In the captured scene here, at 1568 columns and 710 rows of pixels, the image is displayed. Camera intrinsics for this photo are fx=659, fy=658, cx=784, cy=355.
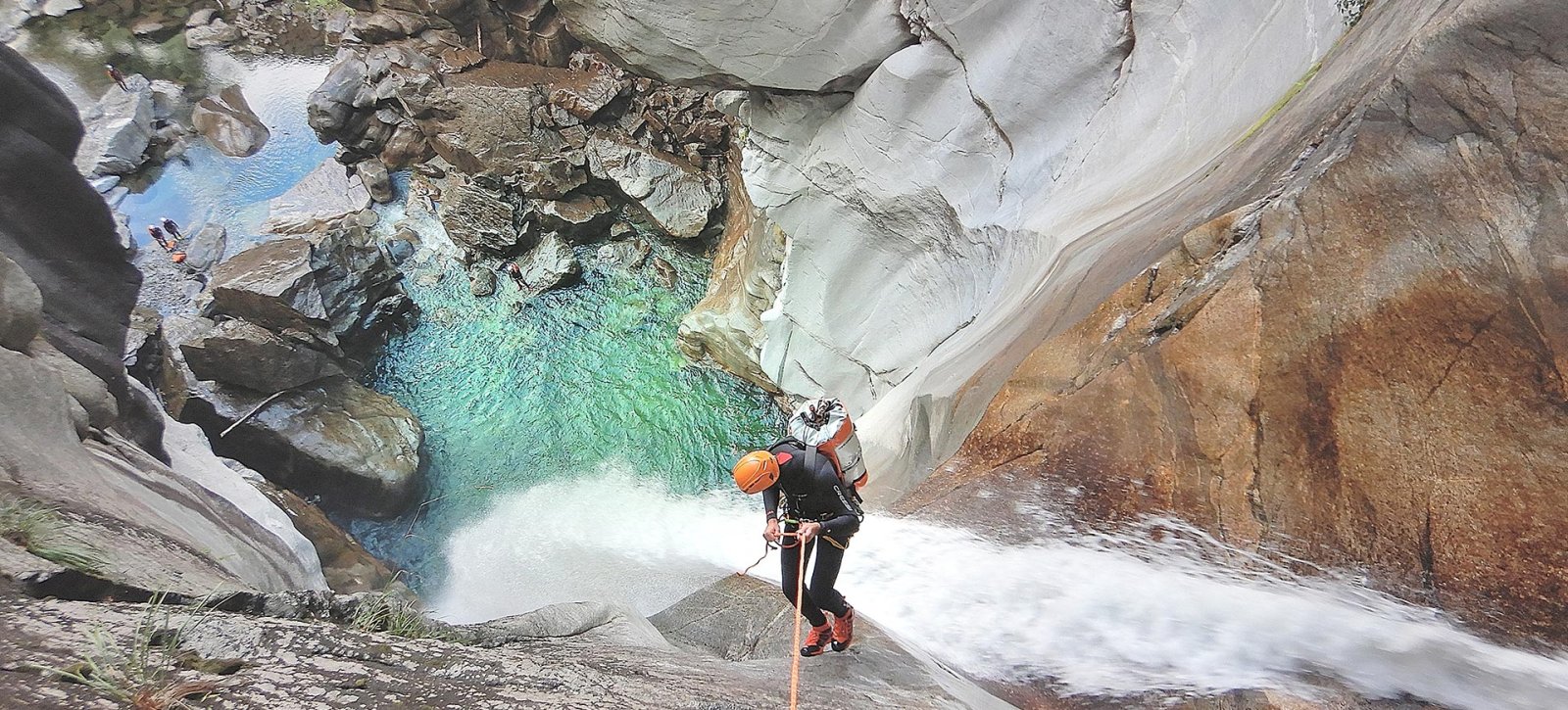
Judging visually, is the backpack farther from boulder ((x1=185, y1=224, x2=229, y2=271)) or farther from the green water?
boulder ((x1=185, y1=224, x2=229, y2=271))

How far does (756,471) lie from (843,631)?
4.05ft

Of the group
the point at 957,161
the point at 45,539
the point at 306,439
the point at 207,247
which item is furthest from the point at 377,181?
the point at 45,539

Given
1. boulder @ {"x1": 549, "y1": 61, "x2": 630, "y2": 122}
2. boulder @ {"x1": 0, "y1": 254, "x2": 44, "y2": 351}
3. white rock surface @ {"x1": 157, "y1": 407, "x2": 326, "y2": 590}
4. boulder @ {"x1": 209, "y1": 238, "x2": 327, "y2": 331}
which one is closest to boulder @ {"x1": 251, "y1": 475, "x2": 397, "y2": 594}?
white rock surface @ {"x1": 157, "y1": 407, "x2": 326, "y2": 590}

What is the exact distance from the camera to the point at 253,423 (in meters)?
9.04

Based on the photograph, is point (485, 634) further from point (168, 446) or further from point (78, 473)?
point (168, 446)

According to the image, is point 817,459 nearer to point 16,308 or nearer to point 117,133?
point 16,308

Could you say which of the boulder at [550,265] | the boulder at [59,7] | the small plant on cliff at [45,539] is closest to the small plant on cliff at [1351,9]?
the small plant on cliff at [45,539]

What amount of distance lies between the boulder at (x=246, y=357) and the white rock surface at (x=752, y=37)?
6.43 m

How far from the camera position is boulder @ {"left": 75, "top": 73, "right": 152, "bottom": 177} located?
49.0 feet

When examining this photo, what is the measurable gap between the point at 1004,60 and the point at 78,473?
24.1 feet

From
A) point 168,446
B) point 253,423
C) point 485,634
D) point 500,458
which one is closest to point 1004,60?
point 485,634

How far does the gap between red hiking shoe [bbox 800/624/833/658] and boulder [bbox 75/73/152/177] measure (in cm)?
1959

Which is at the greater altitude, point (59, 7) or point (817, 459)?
point (59, 7)

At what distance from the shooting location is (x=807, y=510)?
303cm
